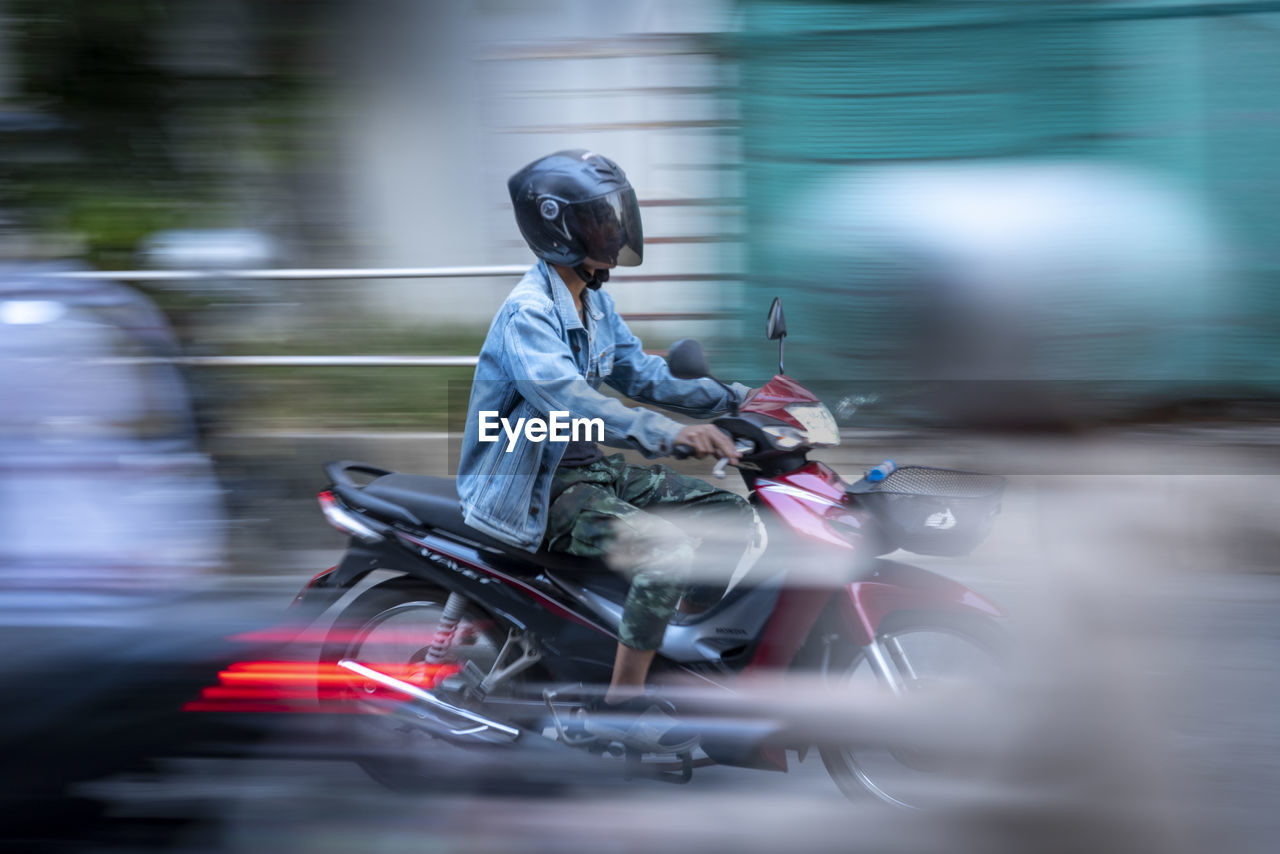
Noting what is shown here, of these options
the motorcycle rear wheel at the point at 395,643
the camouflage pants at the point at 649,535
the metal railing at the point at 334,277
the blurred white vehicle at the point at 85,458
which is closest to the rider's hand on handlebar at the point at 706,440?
the camouflage pants at the point at 649,535

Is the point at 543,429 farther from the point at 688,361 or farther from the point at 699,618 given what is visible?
the point at 699,618

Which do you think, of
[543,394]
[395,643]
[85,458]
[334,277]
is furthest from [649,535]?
[334,277]

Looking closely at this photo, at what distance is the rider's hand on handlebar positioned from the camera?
227 cm

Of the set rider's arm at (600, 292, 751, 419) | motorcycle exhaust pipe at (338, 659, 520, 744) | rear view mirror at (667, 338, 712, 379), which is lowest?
motorcycle exhaust pipe at (338, 659, 520, 744)

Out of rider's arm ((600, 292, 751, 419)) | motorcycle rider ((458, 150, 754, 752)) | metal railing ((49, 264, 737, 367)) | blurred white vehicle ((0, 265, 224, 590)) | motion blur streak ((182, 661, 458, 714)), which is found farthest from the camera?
metal railing ((49, 264, 737, 367))

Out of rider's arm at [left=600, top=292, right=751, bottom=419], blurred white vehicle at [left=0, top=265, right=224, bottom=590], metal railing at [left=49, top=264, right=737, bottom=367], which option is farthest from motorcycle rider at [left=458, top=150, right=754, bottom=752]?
metal railing at [left=49, top=264, right=737, bottom=367]

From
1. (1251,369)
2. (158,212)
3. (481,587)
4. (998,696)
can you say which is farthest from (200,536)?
(1251,369)

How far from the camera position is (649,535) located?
2.45 m

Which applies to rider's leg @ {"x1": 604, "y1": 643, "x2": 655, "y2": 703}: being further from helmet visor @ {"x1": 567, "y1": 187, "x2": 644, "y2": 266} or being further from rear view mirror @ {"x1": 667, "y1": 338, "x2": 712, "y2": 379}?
helmet visor @ {"x1": 567, "y1": 187, "x2": 644, "y2": 266}

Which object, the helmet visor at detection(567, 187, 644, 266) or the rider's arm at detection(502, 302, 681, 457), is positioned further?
the helmet visor at detection(567, 187, 644, 266)

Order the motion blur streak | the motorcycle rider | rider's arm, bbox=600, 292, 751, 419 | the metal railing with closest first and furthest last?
the motion blur streak → the motorcycle rider → rider's arm, bbox=600, 292, 751, 419 → the metal railing

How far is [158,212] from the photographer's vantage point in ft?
15.6

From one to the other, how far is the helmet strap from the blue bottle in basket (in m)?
0.73

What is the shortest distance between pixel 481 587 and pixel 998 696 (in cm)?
114
